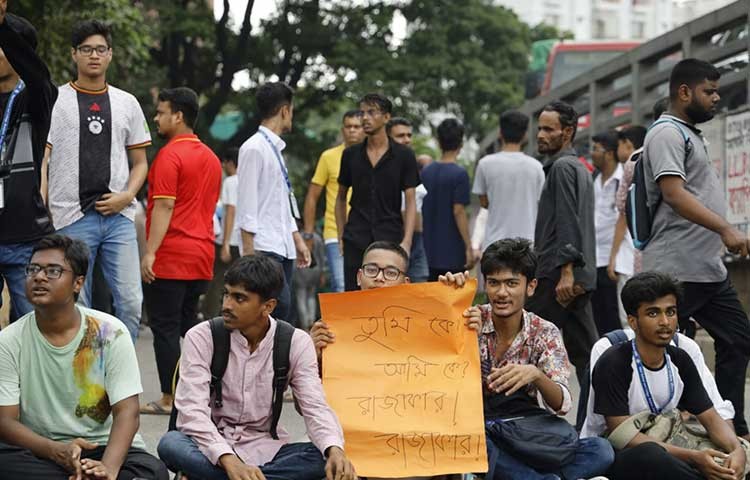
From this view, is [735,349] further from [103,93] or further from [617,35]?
[617,35]

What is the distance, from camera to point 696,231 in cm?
689

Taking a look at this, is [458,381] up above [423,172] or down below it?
below

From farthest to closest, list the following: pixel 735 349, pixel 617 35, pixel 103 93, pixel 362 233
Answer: pixel 617 35, pixel 362 233, pixel 103 93, pixel 735 349

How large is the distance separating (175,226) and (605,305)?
3.10 metres

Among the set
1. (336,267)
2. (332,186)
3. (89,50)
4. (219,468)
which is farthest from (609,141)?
(219,468)

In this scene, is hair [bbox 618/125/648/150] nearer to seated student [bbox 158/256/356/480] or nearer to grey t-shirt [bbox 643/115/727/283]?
grey t-shirt [bbox 643/115/727/283]

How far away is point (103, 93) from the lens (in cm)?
739

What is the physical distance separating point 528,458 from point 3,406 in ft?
7.04

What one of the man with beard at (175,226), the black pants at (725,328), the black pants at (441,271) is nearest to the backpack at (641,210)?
the black pants at (725,328)

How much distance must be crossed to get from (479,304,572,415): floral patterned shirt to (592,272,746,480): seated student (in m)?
0.22

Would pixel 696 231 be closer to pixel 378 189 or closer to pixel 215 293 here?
pixel 378 189

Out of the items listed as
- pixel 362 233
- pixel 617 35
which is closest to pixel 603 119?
pixel 362 233

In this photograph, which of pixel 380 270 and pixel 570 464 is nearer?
pixel 570 464

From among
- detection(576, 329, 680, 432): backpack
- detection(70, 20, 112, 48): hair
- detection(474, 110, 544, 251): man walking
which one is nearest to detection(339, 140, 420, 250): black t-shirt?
detection(474, 110, 544, 251): man walking
